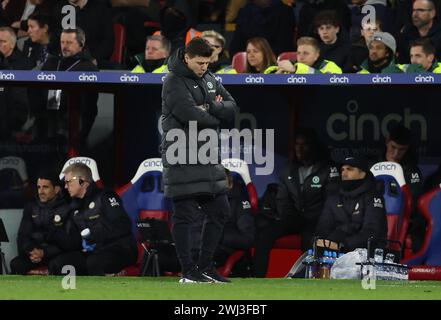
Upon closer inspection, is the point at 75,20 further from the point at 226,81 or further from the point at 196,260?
the point at 196,260

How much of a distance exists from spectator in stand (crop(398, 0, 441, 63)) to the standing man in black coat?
4.64 metres

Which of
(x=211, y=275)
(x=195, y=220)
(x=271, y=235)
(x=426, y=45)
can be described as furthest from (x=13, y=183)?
(x=195, y=220)

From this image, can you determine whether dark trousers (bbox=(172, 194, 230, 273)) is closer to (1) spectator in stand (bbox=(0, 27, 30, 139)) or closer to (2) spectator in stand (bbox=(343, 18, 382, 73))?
(2) spectator in stand (bbox=(343, 18, 382, 73))

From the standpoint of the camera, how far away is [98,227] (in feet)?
47.9

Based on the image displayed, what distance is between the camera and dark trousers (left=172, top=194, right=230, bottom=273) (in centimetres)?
1129

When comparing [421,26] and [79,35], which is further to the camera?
[421,26]

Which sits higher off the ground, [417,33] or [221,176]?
[417,33]

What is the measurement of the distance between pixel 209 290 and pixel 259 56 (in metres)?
4.91

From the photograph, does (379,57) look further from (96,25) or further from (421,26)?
(96,25)

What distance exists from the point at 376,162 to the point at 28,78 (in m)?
3.48

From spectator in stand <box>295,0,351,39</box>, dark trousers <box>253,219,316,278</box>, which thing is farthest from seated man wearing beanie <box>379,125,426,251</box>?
spectator in stand <box>295,0,351,39</box>

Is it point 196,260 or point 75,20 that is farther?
point 75,20

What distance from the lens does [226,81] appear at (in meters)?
14.6
